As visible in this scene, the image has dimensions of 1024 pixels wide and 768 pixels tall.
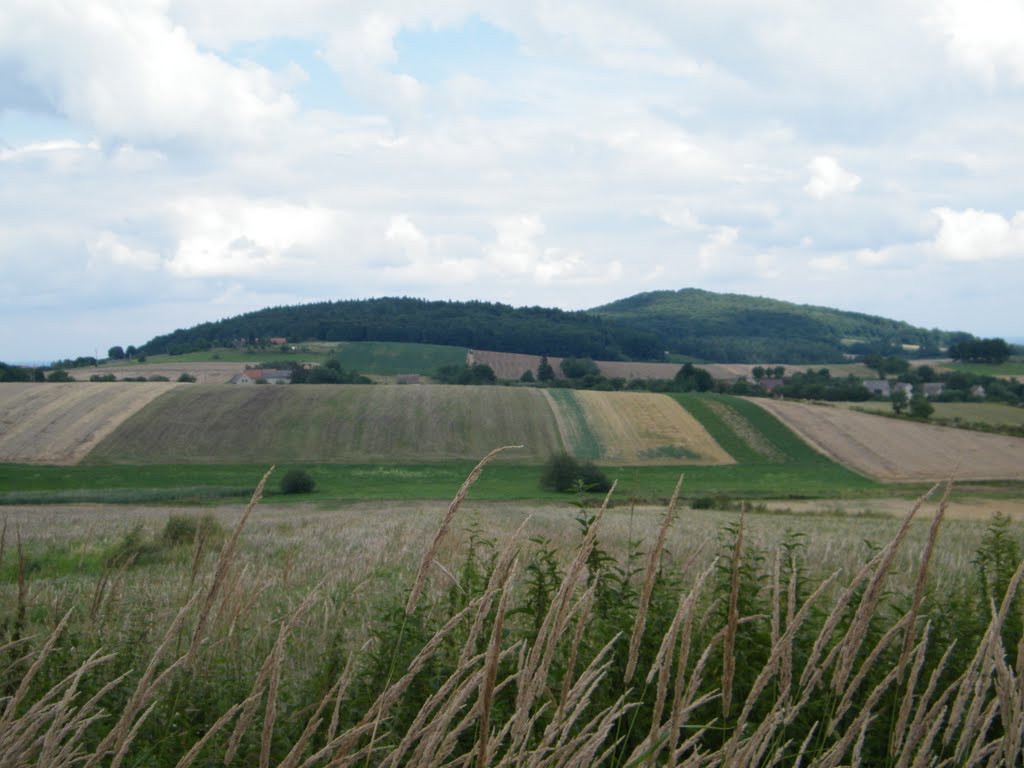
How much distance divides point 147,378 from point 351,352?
30520 mm

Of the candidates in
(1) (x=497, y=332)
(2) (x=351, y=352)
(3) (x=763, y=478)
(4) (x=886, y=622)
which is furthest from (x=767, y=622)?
(1) (x=497, y=332)

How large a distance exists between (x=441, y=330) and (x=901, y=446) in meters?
82.5

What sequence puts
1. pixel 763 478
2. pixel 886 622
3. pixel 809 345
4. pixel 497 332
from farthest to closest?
pixel 809 345
pixel 497 332
pixel 763 478
pixel 886 622

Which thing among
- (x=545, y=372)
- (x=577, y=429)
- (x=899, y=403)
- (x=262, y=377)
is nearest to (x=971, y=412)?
(x=899, y=403)

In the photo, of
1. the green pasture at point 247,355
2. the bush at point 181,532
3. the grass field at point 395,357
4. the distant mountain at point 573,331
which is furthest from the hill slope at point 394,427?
the distant mountain at point 573,331

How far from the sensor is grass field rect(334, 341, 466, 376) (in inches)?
4117

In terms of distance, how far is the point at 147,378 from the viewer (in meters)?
89.9

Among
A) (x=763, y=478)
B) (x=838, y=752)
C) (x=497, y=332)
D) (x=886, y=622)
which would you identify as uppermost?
(x=497, y=332)

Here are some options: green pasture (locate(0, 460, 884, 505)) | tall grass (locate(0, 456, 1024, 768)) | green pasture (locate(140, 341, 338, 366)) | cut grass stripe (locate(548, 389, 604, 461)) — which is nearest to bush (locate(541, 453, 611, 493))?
green pasture (locate(0, 460, 884, 505))

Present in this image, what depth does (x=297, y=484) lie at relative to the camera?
4672cm

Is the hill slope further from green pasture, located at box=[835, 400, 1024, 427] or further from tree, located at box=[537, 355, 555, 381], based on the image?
tree, located at box=[537, 355, 555, 381]

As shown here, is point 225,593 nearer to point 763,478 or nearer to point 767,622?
point 767,622

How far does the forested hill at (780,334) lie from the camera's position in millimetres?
150500

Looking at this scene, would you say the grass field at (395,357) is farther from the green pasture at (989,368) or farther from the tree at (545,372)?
the green pasture at (989,368)
